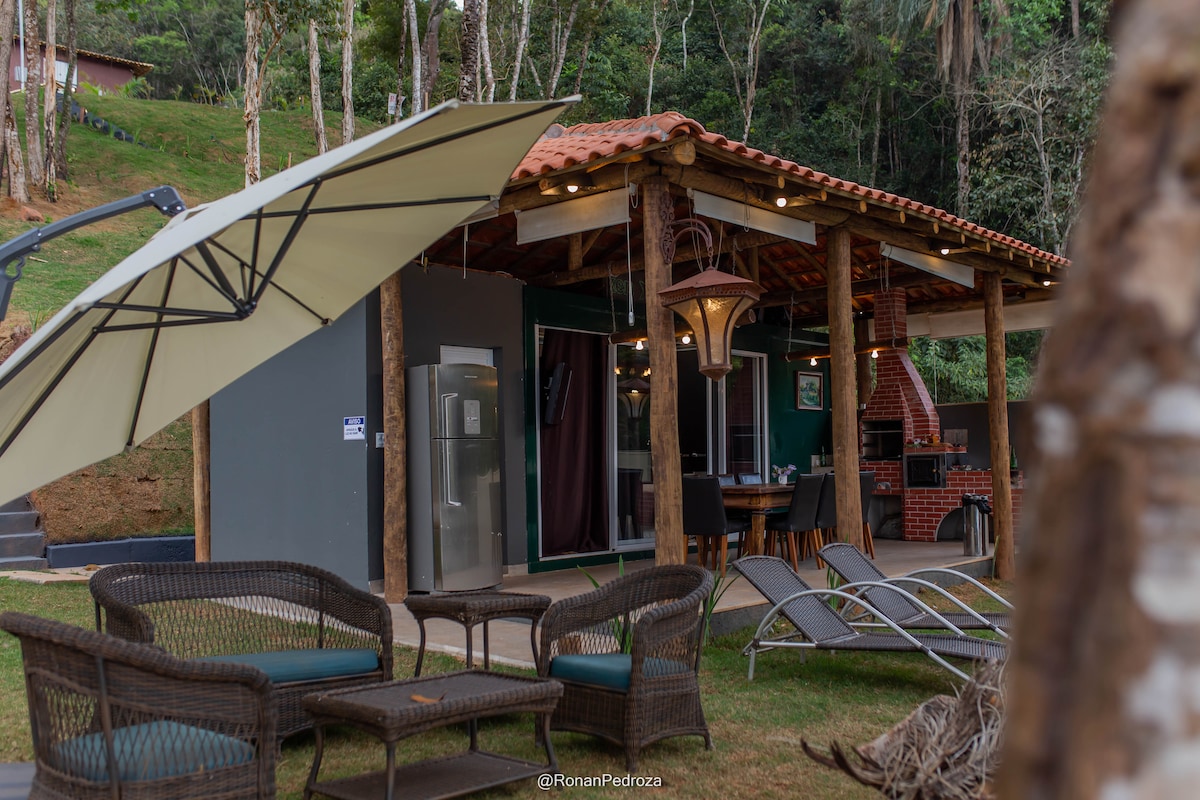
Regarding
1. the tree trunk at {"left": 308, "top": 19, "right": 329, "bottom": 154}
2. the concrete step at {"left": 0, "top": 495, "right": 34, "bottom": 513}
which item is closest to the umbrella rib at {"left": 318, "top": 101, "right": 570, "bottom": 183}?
the concrete step at {"left": 0, "top": 495, "right": 34, "bottom": 513}

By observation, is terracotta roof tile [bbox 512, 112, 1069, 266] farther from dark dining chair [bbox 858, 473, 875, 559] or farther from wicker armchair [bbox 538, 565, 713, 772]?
dark dining chair [bbox 858, 473, 875, 559]

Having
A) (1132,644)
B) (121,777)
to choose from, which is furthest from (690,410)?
(1132,644)

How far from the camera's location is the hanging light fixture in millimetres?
5566

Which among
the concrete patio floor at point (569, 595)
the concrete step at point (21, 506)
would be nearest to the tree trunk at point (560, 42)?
the concrete patio floor at point (569, 595)

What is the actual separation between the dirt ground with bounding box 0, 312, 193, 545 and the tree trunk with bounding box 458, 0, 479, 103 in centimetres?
480

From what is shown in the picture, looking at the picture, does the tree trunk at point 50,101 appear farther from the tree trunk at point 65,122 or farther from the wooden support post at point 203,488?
the wooden support post at point 203,488

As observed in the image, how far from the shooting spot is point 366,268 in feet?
13.8

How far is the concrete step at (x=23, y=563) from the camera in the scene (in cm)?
931

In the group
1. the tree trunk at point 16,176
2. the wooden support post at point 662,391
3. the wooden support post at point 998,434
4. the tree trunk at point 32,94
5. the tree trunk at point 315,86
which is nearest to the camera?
the wooden support post at point 662,391

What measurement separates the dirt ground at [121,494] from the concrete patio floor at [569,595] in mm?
4707

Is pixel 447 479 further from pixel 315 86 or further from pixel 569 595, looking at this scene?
pixel 315 86

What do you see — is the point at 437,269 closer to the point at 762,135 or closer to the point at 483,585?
the point at 483,585

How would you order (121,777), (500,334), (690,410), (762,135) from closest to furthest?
(121,777)
(500,334)
(690,410)
(762,135)

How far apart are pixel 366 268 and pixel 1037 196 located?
1648 cm
